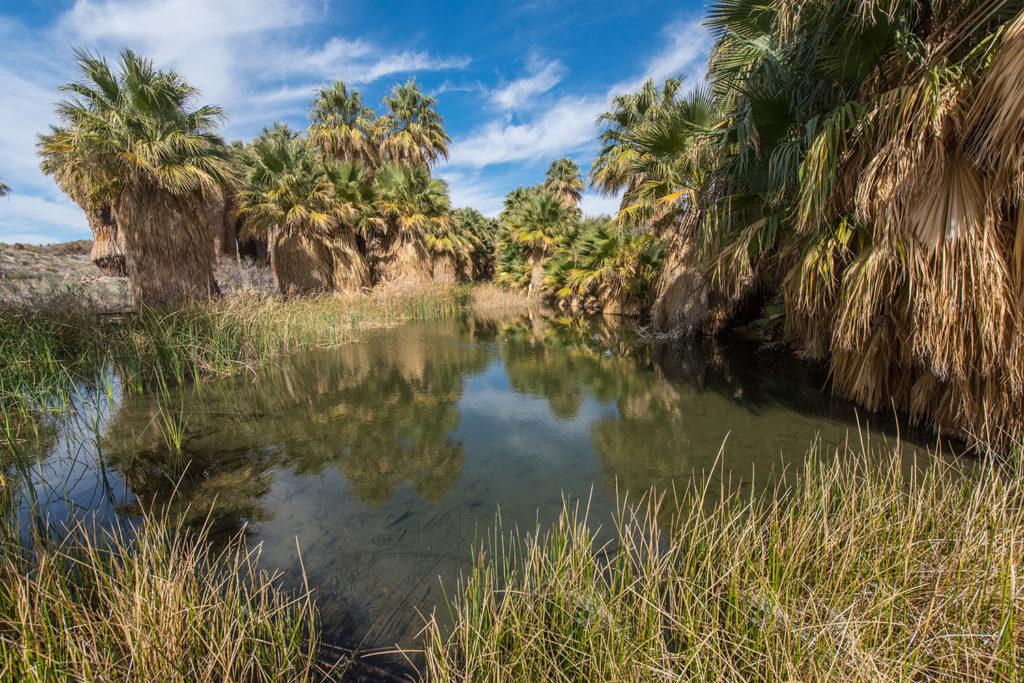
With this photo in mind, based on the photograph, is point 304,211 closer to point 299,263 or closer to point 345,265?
point 299,263

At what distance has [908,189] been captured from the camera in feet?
10.6

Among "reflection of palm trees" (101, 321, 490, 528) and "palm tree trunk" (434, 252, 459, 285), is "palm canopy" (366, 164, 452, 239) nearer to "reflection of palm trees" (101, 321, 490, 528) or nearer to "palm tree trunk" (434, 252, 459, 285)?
"palm tree trunk" (434, 252, 459, 285)

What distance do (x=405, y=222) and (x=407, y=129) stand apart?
8.49 m

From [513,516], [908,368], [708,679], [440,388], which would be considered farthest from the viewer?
[440,388]

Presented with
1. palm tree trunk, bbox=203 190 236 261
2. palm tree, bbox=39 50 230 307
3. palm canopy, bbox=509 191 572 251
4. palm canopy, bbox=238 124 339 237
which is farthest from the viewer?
palm canopy, bbox=509 191 572 251

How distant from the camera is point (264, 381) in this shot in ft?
22.4

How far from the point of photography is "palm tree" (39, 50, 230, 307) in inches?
325

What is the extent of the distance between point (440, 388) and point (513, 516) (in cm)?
A: 399

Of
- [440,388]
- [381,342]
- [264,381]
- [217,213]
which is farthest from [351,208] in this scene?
[440,388]

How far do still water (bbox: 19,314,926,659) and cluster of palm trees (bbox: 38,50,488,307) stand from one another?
18.4ft

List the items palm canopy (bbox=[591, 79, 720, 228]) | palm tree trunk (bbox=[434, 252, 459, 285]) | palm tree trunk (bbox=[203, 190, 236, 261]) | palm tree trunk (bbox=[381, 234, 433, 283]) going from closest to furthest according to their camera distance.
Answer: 1. palm canopy (bbox=[591, 79, 720, 228])
2. palm tree trunk (bbox=[203, 190, 236, 261])
3. palm tree trunk (bbox=[381, 234, 433, 283])
4. palm tree trunk (bbox=[434, 252, 459, 285])

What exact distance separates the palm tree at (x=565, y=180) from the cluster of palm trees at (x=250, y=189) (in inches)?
296

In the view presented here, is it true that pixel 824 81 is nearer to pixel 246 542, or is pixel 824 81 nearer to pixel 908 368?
pixel 908 368

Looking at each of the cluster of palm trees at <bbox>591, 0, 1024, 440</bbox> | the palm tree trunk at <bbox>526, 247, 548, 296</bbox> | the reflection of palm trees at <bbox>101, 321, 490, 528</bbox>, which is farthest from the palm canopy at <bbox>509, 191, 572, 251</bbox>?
the cluster of palm trees at <bbox>591, 0, 1024, 440</bbox>
